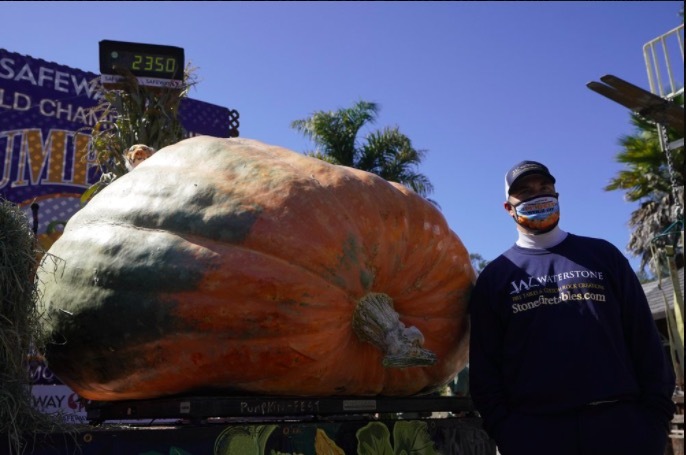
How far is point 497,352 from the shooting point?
3.04m

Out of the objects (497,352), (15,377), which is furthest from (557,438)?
(15,377)

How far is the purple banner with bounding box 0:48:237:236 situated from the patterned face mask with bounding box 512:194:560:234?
660 cm

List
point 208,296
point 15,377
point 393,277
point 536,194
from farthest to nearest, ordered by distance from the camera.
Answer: point 536,194 < point 393,277 < point 208,296 < point 15,377

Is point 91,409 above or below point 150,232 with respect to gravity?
below

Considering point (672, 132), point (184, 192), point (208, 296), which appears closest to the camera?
point (208, 296)

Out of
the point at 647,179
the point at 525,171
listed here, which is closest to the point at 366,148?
the point at 647,179

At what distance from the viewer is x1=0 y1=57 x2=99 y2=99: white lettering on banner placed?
9430 millimetres

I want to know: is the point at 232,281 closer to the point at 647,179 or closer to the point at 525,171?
the point at 525,171

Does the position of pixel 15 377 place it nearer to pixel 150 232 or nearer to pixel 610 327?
pixel 150 232

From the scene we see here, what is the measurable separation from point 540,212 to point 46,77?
28.4 feet

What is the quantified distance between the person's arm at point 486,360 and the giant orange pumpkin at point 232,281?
39 centimetres

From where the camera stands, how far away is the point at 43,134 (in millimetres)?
9680

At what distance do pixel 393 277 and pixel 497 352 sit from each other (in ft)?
2.02

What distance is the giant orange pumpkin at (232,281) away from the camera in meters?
2.46
